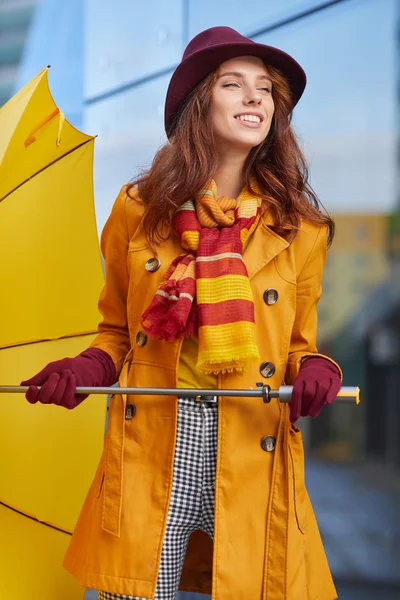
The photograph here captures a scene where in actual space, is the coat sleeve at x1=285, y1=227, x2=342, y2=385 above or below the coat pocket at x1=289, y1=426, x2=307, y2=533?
above

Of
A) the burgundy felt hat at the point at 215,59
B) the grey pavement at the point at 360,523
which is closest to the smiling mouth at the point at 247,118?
the burgundy felt hat at the point at 215,59

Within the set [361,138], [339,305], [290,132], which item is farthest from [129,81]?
[290,132]

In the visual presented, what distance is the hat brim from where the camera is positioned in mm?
2316

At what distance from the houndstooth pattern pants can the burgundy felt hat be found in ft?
2.70

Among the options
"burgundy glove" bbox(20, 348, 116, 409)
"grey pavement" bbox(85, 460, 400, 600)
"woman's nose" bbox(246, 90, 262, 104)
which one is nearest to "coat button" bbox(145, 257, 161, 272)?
"burgundy glove" bbox(20, 348, 116, 409)

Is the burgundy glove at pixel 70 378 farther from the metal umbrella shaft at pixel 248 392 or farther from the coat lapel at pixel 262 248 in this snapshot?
the coat lapel at pixel 262 248

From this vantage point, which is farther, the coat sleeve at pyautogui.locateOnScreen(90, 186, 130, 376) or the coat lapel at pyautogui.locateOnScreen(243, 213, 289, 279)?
the coat sleeve at pyautogui.locateOnScreen(90, 186, 130, 376)

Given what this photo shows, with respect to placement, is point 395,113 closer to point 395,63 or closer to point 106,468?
point 395,63

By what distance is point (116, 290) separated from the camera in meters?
2.48

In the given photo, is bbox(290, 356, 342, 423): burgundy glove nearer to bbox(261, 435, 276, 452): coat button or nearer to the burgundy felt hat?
bbox(261, 435, 276, 452): coat button

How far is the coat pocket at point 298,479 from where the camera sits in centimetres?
223

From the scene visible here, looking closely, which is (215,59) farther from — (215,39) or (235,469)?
(235,469)

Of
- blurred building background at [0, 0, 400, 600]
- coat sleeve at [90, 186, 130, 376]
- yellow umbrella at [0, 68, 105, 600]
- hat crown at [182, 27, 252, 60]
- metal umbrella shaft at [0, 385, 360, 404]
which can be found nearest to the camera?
metal umbrella shaft at [0, 385, 360, 404]

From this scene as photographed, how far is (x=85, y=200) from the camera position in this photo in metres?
2.91
